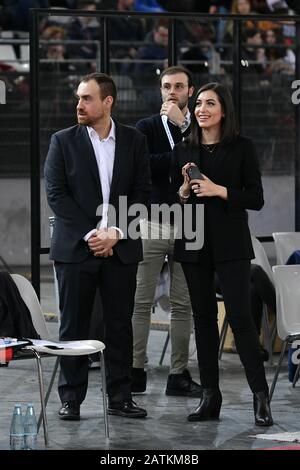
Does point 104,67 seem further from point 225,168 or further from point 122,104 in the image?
point 225,168

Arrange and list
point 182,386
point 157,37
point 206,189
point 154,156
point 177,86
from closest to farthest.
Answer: point 206,189
point 154,156
point 177,86
point 182,386
point 157,37

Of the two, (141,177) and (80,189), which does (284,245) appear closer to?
(141,177)

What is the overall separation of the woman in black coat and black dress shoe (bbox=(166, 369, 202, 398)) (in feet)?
2.62

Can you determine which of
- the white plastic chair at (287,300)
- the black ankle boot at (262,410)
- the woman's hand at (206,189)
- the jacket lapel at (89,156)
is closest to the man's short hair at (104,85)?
the jacket lapel at (89,156)

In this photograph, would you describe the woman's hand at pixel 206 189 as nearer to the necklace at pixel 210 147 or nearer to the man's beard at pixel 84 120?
the necklace at pixel 210 147

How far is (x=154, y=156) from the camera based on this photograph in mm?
6828

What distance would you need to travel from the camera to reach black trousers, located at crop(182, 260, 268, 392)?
6.18 metres

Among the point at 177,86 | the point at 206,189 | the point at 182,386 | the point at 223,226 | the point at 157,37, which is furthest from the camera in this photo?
the point at 157,37

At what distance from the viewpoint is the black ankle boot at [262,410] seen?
6.21 metres

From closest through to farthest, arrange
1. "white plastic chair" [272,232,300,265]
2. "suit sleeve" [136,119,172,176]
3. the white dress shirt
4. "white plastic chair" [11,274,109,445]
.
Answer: "white plastic chair" [11,274,109,445] < the white dress shirt < "suit sleeve" [136,119,172,176] < "white plastic chair" [272,232,300,265]

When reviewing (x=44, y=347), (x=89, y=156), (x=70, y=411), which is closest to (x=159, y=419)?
(x=70, y=411)

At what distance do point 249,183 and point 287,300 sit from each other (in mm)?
1019

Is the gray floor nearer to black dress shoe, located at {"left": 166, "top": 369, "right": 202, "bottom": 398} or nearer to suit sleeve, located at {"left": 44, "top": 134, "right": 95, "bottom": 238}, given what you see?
black dress shoe, located at {"left": 166, "top": 369, "right": 202, "bottom": 398}

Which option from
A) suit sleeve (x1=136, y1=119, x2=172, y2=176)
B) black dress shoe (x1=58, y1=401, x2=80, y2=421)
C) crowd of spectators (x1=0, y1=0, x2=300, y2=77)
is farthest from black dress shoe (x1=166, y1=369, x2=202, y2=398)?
crowd of spectators (x1=0, y1=0, x2=300, y2=77)
